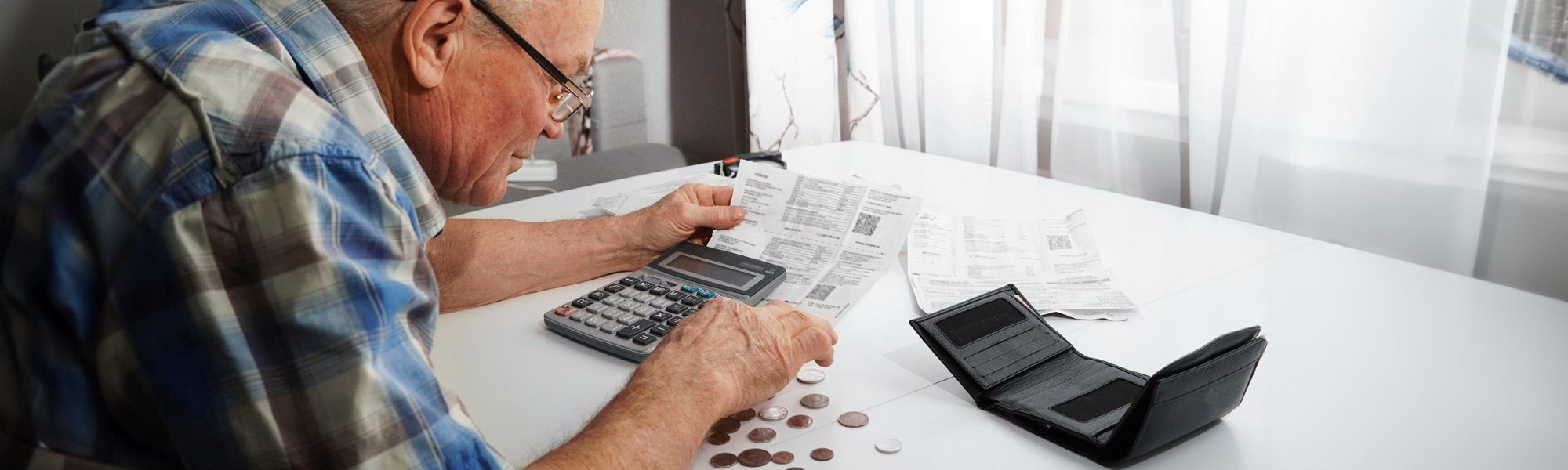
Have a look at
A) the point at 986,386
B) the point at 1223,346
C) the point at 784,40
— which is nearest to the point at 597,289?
the point at 986,386

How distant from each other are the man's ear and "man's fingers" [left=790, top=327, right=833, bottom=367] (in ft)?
1.31

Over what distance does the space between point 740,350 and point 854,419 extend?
0.13 meters

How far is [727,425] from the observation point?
83 centimetres

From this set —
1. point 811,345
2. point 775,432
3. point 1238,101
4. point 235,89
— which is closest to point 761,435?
point 775,432

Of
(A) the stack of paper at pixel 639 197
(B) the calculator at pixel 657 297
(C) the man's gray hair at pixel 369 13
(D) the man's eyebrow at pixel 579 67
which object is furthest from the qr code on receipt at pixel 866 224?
(C) the man's gray hair at pixel 369 13

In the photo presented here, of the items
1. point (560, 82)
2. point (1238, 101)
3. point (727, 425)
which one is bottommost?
point (727, 425)

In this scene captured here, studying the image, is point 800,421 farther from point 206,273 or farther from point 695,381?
point 206,273

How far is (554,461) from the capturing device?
2.30 feet

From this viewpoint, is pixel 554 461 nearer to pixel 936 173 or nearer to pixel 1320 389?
pixel 1320 389

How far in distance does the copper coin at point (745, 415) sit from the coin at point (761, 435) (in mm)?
25

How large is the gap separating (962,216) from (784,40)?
1.21 m

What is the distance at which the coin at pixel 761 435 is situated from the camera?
797 mm

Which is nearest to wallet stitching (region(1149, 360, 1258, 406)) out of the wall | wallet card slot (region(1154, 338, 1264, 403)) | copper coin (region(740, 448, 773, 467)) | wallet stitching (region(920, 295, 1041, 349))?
wallet card slot (region(1154, 338, 1264, 403))

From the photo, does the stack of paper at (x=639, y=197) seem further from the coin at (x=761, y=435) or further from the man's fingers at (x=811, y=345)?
the coin at (x=761, y=435)
